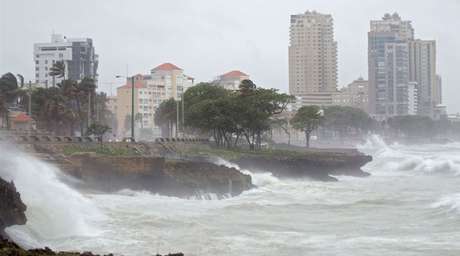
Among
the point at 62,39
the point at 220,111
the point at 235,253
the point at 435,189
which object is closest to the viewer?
the point at 235,253

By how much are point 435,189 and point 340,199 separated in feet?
39.9

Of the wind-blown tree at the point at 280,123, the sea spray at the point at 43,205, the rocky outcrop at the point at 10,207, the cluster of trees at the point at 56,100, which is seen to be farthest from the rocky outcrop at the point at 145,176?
→ the wind-blown tree at the point at 280,123

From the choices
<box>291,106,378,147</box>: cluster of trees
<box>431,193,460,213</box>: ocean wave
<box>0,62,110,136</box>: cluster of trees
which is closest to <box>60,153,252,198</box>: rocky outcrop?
<box>431,193,460,213</box>: ocean wave

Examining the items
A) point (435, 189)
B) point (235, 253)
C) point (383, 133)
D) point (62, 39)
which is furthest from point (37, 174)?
point (383, 133)

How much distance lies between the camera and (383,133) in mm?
193375

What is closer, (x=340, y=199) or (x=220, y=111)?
(x=340, y=199)

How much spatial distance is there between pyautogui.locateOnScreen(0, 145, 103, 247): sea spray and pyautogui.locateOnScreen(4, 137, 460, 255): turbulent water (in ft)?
0.13

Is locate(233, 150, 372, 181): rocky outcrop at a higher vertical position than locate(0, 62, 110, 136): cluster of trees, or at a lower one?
lower

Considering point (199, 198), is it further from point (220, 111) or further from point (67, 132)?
point (67, 132)

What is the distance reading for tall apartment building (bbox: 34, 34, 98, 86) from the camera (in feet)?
484

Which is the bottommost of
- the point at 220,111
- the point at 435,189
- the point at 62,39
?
the point at 435,189

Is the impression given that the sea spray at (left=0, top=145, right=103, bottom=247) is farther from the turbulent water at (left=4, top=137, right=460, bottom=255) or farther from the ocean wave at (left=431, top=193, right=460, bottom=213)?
the ocean wave at (left=431, top=193, right=460, bottom=213)

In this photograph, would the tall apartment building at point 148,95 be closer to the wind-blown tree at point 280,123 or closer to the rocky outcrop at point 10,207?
the wind-blown tree at point 280,123

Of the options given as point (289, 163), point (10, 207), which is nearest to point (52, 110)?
point (289, 163)
